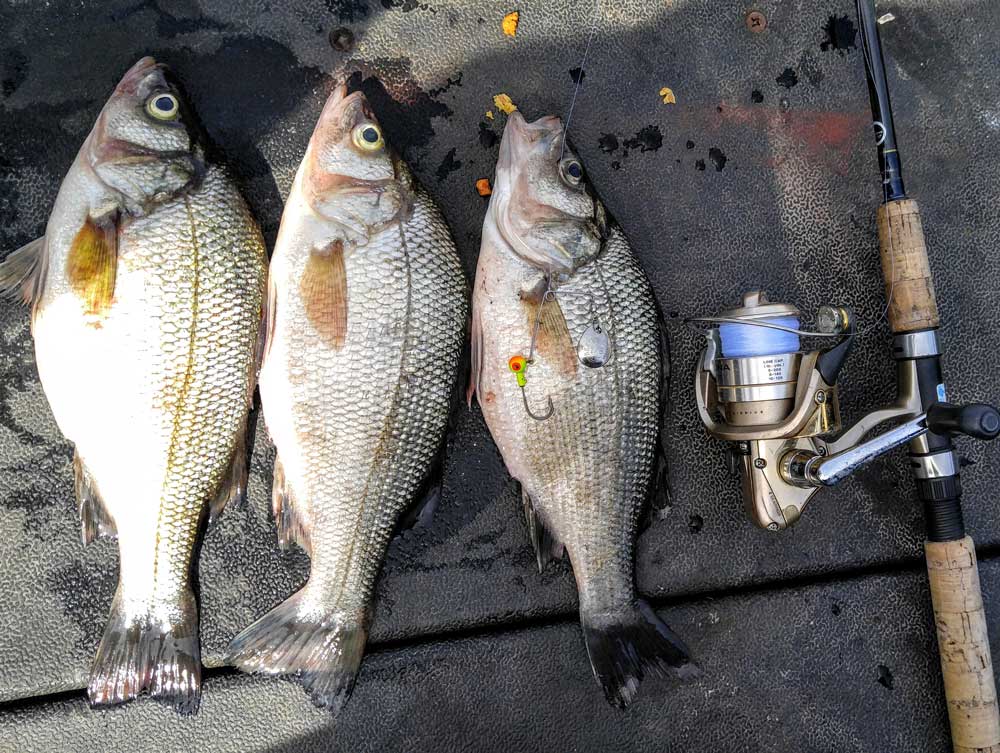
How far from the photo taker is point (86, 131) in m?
1.78

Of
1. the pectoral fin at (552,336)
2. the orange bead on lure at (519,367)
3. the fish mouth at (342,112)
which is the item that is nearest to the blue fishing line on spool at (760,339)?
the pectoral fin at (552,336)

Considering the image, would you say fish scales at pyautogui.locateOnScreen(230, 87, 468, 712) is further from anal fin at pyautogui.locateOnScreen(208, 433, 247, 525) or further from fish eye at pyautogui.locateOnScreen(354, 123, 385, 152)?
anal fin at pyautogui.locateOnScreen(208, 433, 247, 525)

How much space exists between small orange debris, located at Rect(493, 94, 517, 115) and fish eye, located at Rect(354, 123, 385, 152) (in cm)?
43

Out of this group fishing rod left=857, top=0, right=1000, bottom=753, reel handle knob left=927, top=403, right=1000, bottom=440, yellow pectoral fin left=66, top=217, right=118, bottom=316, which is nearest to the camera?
reel handle knob left=927, top=403, right=1000, bottom=440

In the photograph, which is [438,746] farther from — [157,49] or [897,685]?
[157,49]

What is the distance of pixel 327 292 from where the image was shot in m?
1.60

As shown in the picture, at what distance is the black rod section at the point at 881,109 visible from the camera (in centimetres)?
182

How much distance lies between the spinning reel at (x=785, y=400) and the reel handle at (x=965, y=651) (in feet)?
0.80

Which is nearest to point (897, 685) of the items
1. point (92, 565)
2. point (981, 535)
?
point (981, 535)

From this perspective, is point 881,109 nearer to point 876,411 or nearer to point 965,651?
point 876,411

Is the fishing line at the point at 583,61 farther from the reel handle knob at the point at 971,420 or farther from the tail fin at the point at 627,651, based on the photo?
the tail fin at the point at 627,651

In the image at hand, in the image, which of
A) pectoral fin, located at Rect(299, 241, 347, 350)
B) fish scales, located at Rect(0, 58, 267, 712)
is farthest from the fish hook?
fish scales, located at Rect(0, 58, 267, 712)

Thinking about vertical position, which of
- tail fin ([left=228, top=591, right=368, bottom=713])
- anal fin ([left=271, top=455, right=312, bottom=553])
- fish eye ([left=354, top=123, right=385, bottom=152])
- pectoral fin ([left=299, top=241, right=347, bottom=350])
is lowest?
tail fin ([left=228, top=591, right=368, bottom=713])

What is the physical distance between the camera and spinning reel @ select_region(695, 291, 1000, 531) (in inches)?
66.5
